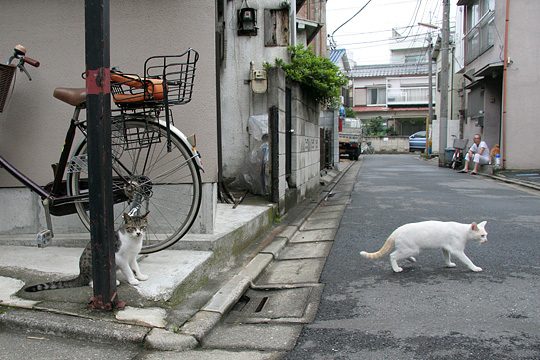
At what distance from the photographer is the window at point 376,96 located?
46.3 m

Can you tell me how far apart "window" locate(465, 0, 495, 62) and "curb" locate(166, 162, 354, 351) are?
15.1m

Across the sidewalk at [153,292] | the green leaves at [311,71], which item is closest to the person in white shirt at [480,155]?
the green leaves at [311,71]

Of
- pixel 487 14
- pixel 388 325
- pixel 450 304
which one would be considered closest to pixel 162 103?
pixel 388 325

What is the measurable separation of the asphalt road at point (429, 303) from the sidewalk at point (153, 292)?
0.78 metres

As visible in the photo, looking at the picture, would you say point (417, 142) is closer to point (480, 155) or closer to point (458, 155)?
point (458, 155)

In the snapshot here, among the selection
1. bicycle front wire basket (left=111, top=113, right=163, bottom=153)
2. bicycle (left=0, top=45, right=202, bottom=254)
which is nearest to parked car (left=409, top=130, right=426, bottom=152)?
bicycle (left=0, top=45, right=202, bottom=254)

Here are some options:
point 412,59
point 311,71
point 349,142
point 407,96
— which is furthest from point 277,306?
point 412,59

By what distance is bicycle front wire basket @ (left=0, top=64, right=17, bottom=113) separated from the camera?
410cm

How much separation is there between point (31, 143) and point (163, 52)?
5.14 ft

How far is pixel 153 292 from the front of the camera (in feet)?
11.8

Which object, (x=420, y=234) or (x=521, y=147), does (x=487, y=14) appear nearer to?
(x=521, y=147)

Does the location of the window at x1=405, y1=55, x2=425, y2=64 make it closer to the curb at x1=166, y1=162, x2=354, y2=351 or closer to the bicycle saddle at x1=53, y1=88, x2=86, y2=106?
the curb at x1=166, y1=162, x2=354, y2=351

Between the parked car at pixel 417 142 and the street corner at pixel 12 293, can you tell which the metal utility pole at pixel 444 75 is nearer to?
the parked car at pixel 417 142

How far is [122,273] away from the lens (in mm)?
3795
